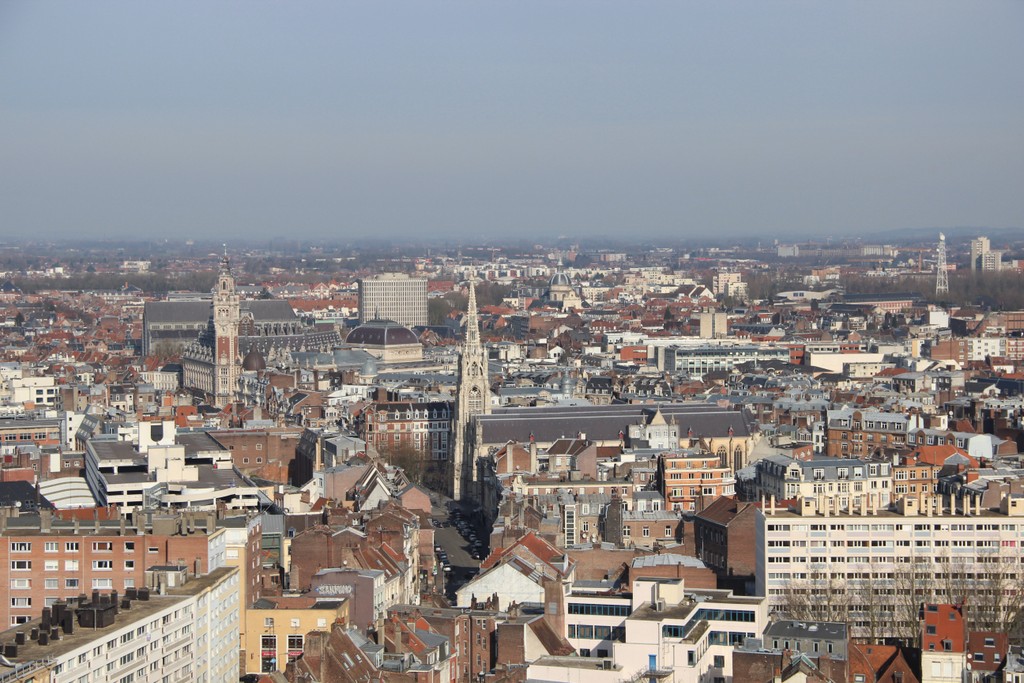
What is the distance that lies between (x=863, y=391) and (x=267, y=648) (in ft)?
212

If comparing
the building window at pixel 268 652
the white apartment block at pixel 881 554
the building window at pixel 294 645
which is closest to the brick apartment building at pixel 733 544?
the white apartment block at pixel 881 554

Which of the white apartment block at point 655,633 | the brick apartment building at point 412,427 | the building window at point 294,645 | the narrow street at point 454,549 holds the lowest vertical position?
the narrow street at point 454,549

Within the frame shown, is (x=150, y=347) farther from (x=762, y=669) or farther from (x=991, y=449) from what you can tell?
(x=762, y=669)

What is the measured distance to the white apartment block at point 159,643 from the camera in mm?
35062

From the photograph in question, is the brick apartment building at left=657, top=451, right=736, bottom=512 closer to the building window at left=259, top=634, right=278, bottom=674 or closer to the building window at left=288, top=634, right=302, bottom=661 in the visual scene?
the building window at left=259, top=634, right=278, bottom=674

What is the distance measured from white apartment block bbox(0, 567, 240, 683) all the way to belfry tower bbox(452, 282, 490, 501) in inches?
1466

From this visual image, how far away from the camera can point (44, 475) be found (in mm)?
69188

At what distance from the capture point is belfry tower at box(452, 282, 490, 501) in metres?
81.9

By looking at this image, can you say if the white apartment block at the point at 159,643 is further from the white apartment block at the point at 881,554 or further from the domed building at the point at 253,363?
the domed building at the point at 253,363

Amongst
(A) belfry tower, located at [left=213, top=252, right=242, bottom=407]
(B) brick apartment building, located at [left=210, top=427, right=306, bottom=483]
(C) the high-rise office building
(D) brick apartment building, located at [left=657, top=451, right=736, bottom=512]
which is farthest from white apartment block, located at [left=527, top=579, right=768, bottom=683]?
(C) the high-rise office building

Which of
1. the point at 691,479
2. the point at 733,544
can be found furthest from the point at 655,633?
the point at 691,479

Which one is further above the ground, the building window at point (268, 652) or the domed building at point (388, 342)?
the building window at point (268, 652)

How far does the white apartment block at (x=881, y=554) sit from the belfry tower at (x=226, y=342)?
69.0 m

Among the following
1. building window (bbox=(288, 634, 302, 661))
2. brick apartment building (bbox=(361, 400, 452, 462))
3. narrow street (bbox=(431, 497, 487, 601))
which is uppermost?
building window (bbox=(288, 634, 302, 661))
